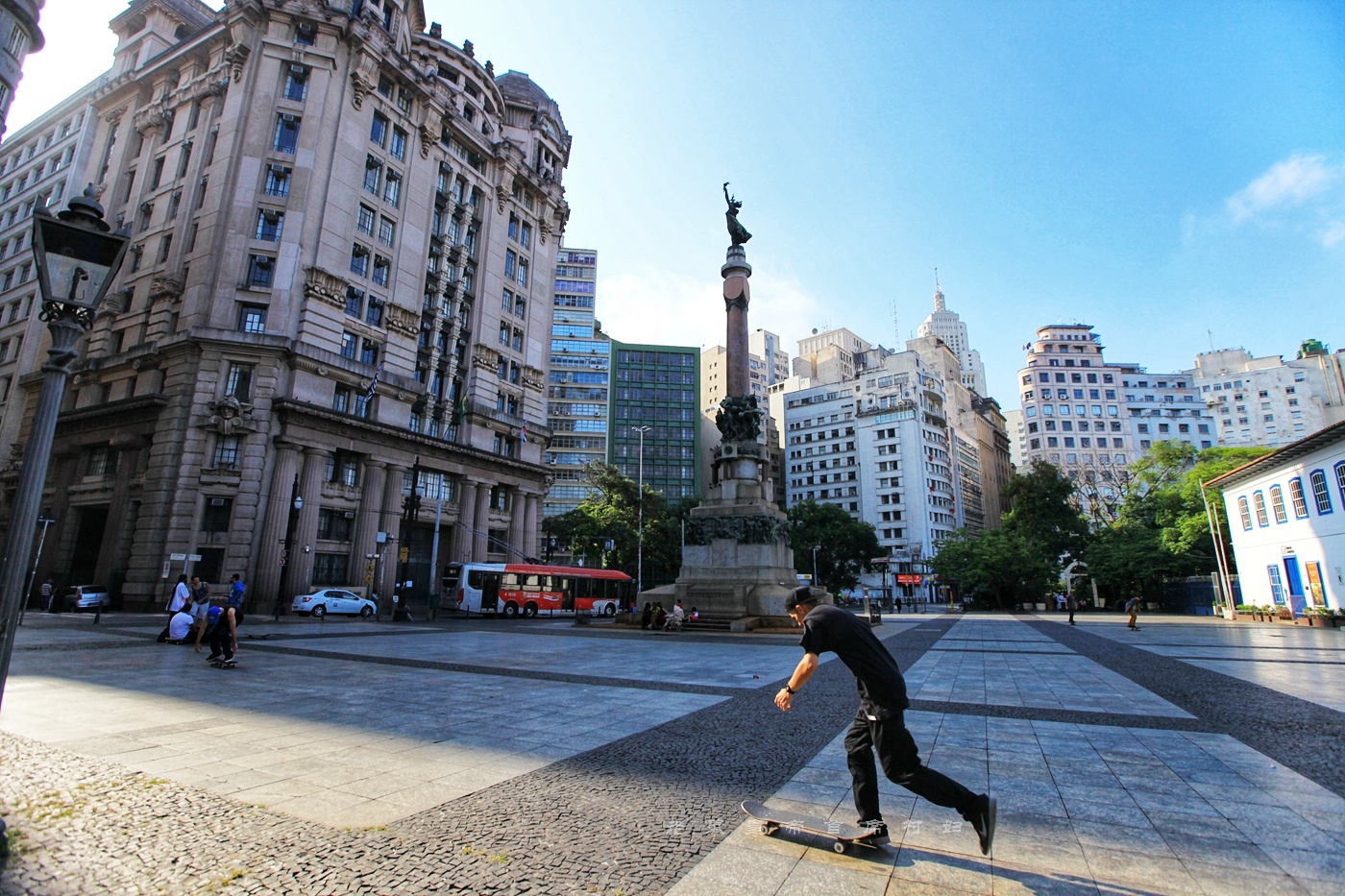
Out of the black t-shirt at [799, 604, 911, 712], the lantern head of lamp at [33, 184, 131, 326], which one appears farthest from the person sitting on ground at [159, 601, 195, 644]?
the black t-shirt at [799, 604, 911, 712]

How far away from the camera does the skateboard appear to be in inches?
153

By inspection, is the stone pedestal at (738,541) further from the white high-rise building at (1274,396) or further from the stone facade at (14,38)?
the white high-rise building at (1274,396)

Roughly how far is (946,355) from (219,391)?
115m

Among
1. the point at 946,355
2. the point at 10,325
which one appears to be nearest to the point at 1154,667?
the point at 10,325

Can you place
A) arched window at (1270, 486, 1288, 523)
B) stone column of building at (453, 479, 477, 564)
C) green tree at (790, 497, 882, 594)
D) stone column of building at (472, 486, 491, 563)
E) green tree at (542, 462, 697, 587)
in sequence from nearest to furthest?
arched window at (1270, 486, 1288, 523) → stone column of building at (453, 479, 477, 564) → stone column of building at (472, 486, 491, 563) → green tree at (542, 462, 697, 587) → green tree at (790, 497, 882, 594)

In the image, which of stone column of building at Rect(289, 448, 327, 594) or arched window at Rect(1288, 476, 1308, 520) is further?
stone column of building at Rect(289, 448, 327, 594)

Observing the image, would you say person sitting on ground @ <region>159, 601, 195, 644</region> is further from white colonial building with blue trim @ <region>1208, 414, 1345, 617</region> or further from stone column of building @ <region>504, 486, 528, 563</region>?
white colonial building with blue trim @ <region>1208, 414, 1345, 617</region>

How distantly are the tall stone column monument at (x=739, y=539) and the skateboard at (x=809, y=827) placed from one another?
17.5 meters

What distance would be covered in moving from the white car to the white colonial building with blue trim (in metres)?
41.5

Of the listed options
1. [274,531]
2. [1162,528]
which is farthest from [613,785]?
[1162,528]

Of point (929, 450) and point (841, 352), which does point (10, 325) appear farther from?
point (841, 352)

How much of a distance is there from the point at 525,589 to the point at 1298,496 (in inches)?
1482

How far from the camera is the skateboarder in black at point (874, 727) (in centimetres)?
381

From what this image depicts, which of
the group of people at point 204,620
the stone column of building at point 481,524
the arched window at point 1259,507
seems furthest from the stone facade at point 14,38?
the arched window at point 1259,507
